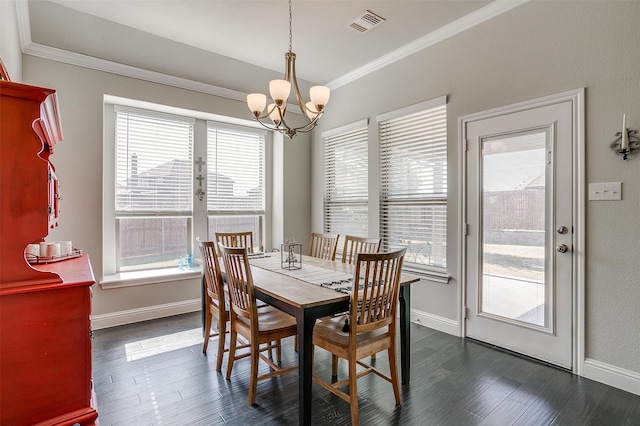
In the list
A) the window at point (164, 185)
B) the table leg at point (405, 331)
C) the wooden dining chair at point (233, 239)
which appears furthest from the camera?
the window at point (164, 185)

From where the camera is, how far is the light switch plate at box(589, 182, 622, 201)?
7.61 ft

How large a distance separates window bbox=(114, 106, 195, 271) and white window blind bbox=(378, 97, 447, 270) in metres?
2.53

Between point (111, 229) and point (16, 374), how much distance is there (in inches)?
108

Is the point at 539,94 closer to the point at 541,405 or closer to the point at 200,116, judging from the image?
the point at 541,405

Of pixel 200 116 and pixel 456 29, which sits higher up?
pixel 456 29

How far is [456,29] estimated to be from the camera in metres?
3.23

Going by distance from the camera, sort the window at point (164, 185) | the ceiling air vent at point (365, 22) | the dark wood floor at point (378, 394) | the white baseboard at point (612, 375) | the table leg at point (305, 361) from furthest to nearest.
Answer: the window at point (164, 185)
the ceiling air vent at point (365, 22)
the white baseboard at point (612, 375)
the dark wood floor at point (378, 394)
the table leg at point (305, 361)

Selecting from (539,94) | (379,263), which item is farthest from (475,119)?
(379,263)

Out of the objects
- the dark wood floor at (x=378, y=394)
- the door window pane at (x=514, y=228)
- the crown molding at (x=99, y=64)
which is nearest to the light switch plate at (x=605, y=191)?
the door window pane at (x=514, y=228)

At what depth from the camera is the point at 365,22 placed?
3209 millimetres

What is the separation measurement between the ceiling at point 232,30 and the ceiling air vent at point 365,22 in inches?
1.6

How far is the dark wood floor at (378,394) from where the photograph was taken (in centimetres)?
199

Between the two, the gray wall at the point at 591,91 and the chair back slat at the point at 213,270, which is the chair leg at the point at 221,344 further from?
the gray wall at the point at 591,91

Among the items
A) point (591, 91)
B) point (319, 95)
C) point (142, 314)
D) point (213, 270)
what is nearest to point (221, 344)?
point (213, 270)
